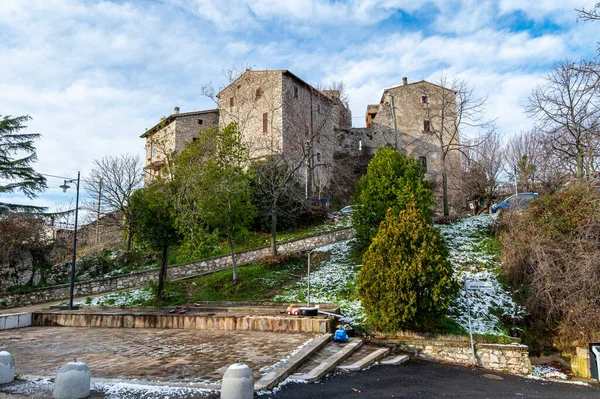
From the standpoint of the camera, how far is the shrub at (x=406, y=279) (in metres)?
9.91

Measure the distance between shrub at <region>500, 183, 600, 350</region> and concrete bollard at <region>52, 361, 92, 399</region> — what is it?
10948 mm

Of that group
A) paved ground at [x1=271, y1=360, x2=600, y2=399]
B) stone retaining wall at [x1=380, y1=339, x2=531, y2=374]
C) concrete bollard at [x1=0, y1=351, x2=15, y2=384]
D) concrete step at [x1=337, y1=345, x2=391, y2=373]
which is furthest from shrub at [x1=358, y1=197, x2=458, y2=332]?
concrete bollard at [x1=0, y1=351, x2=15, y2=384]

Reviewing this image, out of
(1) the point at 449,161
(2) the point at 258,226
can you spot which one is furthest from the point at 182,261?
(1) the point at 449,161

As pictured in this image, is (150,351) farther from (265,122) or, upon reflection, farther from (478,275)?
(265,122)

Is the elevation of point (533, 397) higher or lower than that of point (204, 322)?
lower

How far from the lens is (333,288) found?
13773mm

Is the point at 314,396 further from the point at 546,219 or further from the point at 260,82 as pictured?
the point at 260,82

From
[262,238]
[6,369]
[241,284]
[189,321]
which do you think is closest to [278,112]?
[262,238]

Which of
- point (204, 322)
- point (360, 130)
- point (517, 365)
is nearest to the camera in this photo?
point (517, 365)

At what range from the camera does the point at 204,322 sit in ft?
37.4

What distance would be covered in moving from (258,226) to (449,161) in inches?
760

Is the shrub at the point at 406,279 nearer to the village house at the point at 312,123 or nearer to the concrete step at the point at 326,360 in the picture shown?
the concrete step at the point at 326,360

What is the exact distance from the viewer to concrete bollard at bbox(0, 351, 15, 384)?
6.33 m

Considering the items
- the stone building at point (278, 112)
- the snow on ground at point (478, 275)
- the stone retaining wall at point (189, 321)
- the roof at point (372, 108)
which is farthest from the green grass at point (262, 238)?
the roof at point (372, 108)
